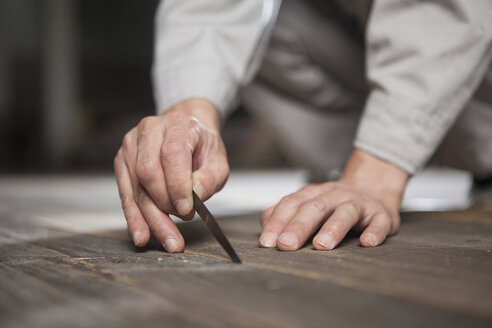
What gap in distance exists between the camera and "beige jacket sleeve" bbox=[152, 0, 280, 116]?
704 millimetres

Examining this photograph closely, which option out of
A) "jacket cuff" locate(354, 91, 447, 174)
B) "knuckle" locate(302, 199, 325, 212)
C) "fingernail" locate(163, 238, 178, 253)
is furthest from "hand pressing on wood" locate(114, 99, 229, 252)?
"jacket cuff" locate(354, 91, 447, 174)

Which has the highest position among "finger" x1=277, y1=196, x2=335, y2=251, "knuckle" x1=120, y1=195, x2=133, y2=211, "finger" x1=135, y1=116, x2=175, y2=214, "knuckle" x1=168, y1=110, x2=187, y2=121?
"knuckle" x1=168, y1=110, x2=187, y2=121

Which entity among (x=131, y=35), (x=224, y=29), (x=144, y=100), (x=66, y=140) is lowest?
(x=66, y=140)

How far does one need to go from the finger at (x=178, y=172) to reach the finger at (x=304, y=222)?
11 centimetres

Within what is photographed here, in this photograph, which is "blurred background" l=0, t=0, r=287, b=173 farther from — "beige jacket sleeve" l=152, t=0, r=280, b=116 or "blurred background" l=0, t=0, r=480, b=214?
"beige jacket sleeve" l=152, t=0, r=280, b=116

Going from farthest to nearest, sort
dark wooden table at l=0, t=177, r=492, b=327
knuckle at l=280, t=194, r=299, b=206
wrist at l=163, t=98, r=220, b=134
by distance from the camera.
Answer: wrist at l=163, t=98, r=220, b=134
knuckle at l=280, t=194, r=299, b=206
dark wooden table at l=0, t=177, r=492, b=327

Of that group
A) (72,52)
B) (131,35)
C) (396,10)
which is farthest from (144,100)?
(396,10)

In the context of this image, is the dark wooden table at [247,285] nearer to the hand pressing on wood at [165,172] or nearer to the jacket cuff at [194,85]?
the hand pressing on wood at [165,172]

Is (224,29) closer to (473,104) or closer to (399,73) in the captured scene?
(399,73)

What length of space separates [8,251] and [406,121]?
53cm

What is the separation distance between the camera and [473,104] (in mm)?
913

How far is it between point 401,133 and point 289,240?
0.84 feet

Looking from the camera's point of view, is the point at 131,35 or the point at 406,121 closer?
the point at 406,121

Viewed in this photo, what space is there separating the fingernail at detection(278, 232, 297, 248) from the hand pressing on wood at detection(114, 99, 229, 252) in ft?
0.32
